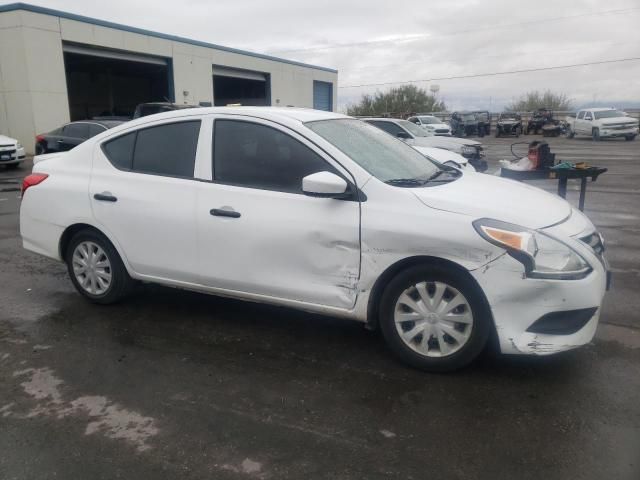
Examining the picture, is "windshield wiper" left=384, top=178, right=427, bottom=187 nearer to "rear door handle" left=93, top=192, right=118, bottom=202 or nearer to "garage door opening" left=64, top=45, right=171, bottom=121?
"rear door handle" left=93, top=192, right=118, bottom=202

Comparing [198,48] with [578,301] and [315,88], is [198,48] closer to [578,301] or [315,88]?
[315,88]

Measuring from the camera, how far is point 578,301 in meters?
3.35

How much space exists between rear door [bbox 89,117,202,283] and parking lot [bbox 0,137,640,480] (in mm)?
578

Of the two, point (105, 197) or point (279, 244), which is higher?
point (105, 197)

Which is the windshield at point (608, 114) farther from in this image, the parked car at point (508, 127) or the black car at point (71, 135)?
the black car at point (71, 135)

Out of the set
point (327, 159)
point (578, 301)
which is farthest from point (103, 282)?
point (578, 301)

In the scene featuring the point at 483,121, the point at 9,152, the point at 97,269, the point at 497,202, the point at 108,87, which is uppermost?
the point at 108,87

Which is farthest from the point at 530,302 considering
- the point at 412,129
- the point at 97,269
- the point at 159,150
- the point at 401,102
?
the point at 401,102

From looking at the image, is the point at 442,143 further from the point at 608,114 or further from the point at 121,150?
the point at 608,114

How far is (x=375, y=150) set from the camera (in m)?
4.33

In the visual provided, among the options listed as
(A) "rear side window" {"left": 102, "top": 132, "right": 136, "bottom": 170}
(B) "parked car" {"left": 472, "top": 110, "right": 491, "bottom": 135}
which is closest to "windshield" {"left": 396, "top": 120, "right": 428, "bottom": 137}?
(A) "rear side window" {"left": 102, "top": 132, "right": 136, "bottom": 170}

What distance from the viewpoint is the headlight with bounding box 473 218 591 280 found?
3.33 m

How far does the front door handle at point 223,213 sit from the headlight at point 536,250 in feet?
5.47

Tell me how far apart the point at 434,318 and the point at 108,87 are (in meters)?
39.9
